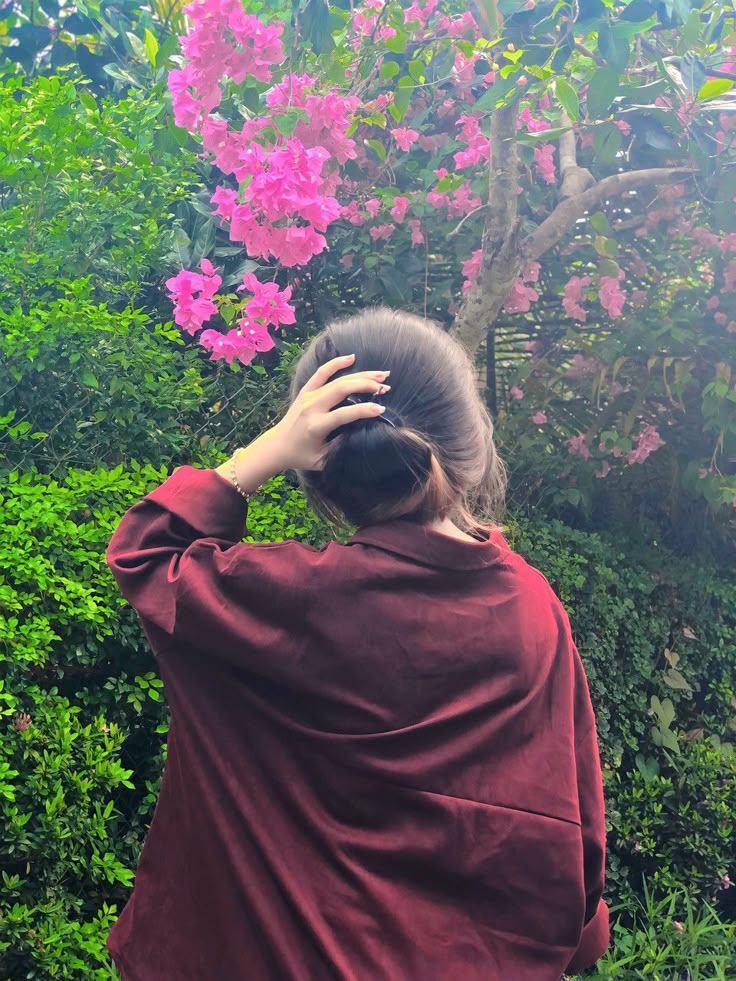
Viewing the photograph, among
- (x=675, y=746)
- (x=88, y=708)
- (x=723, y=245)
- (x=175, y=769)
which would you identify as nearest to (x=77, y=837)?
(x=88, y=708)

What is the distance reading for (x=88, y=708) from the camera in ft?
6.51

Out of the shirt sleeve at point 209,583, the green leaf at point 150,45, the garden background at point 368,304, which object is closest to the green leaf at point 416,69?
the garden background at point 368,304

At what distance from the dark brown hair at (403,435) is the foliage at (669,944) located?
1.87 metres

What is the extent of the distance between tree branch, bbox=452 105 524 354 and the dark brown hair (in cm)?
132

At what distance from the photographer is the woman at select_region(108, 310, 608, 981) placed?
1147mm

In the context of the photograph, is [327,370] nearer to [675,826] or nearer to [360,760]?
[360,760]

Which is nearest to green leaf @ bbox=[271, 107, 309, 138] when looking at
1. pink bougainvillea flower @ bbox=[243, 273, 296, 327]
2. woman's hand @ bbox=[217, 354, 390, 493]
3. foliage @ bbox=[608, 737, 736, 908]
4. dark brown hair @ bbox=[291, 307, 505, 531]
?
pink bougainvillea flower @ bbox=[243, 273, 296, 327]

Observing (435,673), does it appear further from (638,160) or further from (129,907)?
(638,160)

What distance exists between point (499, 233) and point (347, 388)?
1.55 m

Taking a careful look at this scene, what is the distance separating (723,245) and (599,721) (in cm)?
173

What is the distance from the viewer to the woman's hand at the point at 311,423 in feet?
3.82

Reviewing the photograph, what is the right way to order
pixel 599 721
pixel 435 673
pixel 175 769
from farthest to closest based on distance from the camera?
pixel 599 721 < pixel 175 769 < pixel 435 673

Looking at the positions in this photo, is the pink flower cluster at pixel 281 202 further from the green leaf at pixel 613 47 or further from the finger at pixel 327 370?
the finger at pixel 327 370

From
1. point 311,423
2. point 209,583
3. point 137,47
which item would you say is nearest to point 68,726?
point 209,583
